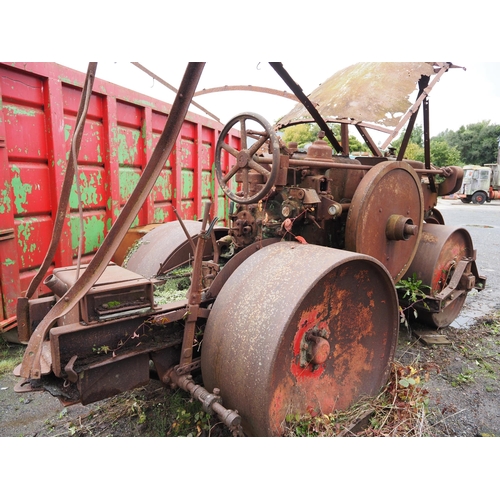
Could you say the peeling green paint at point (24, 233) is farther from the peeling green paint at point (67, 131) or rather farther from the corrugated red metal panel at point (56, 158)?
the peeling green paint at point (67, 131)

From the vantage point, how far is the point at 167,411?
2480 mm

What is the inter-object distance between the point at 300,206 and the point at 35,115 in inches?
96.2

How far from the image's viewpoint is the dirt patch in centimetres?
237

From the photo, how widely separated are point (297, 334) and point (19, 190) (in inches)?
105

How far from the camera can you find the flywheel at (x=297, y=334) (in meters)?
1.77

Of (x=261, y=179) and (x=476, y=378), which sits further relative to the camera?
(x=476, y=378)

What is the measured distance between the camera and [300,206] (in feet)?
8.08

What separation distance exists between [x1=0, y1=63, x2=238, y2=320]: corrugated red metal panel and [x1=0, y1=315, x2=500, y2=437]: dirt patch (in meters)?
1.05

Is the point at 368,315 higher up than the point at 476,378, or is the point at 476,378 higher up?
the point at 368,315

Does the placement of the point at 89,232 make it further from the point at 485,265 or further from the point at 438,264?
the point at 485,265

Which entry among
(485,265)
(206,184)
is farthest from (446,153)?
(206,184)

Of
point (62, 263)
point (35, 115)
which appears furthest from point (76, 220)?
point (35, 115)

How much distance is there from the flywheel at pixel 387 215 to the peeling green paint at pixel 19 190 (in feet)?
8.66

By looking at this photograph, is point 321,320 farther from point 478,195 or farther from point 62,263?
point 478,195
